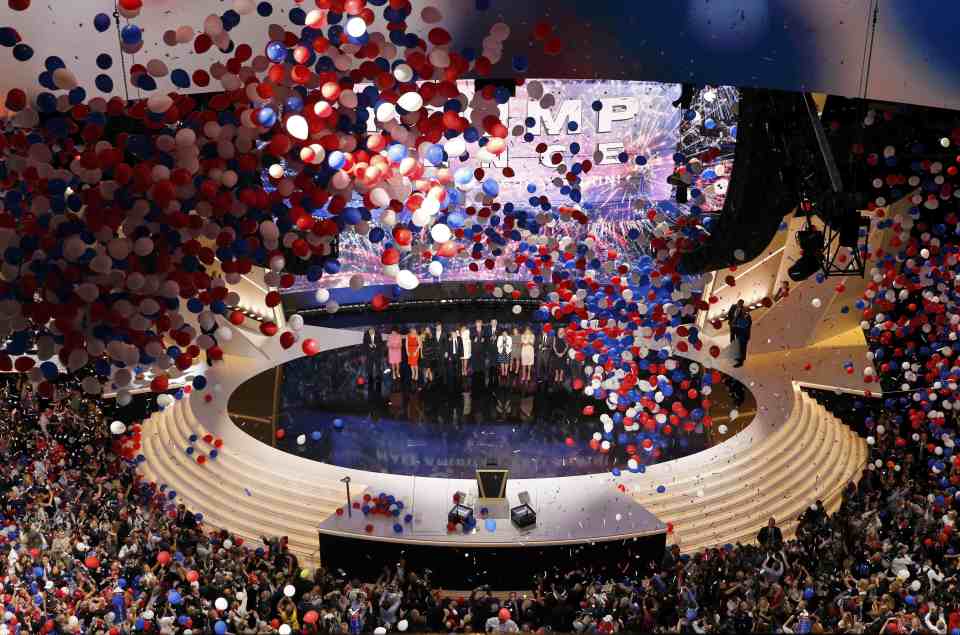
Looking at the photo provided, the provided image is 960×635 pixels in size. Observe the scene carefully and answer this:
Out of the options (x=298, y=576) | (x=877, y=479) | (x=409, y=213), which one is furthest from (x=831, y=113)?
(x=298, y=576)

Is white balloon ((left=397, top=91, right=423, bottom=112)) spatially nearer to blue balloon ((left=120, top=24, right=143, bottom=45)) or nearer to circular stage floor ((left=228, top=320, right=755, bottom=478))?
blue balloon ((left=120, top=24, right=143, bottom=45))

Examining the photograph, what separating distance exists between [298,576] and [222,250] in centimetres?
433

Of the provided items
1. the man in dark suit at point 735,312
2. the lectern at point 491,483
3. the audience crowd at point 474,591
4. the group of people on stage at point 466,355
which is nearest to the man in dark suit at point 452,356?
the group of people on stage at point 466,355

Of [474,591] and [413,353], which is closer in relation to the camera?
[474,591]

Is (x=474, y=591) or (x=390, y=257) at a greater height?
(x=390, y=257)

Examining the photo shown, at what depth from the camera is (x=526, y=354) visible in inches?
468

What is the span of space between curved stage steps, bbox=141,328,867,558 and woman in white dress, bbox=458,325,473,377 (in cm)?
309

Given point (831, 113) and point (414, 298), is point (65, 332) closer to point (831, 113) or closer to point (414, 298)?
point (831, 113)

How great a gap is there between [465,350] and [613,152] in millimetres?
4494

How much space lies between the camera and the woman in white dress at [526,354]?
11.8m

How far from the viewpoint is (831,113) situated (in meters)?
8.05

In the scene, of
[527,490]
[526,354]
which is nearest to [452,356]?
[526,354]

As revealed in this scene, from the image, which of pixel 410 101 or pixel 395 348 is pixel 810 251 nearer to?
pixel 410 101

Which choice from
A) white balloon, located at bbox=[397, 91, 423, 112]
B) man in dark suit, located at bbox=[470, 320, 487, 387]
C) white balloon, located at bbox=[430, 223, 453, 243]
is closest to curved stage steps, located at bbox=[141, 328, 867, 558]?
man in dark suit, located at bbox=[470, 320, 487, 387]
